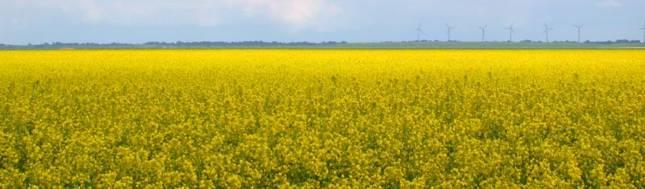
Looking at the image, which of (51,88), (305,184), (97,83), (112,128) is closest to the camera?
(305,184)

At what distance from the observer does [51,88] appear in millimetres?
16859

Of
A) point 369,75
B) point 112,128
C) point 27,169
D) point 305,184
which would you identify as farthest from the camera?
point 369,75

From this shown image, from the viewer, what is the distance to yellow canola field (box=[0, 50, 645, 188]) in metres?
8.16

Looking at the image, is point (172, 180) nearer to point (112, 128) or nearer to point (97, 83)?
point (112, 128)

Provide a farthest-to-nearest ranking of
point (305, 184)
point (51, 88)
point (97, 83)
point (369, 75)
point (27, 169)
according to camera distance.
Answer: point (369, 75)
point (97, 83)
point (51, 88)
point (27, 169)
point (305, 184)

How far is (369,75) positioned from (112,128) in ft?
40.8

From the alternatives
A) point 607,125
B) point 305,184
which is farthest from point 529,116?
point 305,184

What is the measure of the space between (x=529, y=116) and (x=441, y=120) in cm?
149

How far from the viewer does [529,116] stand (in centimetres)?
1245

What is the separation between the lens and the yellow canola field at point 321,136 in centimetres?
816

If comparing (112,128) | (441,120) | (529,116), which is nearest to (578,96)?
(529,116)

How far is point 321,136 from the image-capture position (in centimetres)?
1071

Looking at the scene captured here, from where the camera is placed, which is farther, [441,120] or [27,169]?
[441,120]

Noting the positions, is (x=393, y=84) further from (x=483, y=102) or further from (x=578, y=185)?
(x=578, y=185)
